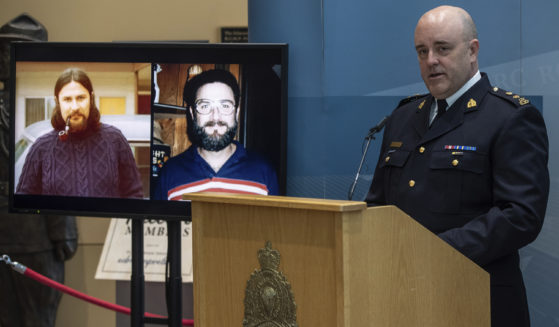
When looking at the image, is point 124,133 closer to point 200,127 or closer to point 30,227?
point 200,127

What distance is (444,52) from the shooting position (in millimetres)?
2105

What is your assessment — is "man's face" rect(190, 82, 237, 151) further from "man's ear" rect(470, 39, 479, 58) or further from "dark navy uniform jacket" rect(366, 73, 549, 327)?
"man's ear" rect(470, 39, 479, 58)

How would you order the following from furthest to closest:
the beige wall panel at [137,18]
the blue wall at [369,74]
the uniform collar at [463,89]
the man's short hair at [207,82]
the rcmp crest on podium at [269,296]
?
the beige wall panel at [137,18] < the man's short hair at [207,82] < the blue wall at [369,74] < the uniform collar at [463,89] < the rcmp crest on podium at [269,296]

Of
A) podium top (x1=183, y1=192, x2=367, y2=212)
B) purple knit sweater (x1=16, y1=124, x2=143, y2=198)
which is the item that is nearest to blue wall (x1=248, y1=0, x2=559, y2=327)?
purple knit sweater (x1=16, y1=124, x2=143, y2=198)

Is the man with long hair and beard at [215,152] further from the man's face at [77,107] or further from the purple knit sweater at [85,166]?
the man's face at [77,107]

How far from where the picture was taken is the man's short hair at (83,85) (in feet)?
10.4

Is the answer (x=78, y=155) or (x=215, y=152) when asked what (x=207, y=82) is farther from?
(x=78, y=155)

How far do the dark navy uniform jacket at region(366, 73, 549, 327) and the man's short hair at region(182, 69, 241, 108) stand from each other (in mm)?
949

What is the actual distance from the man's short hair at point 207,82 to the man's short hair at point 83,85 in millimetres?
391

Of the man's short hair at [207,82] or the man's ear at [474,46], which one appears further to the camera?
the man's short hair at [207,82]

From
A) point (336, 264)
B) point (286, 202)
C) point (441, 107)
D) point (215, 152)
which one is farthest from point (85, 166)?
point (336, 264)

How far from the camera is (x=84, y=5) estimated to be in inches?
206

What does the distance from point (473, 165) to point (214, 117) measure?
1.29m

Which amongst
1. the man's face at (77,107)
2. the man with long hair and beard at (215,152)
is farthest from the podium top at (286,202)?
the man's face at (77,107)
